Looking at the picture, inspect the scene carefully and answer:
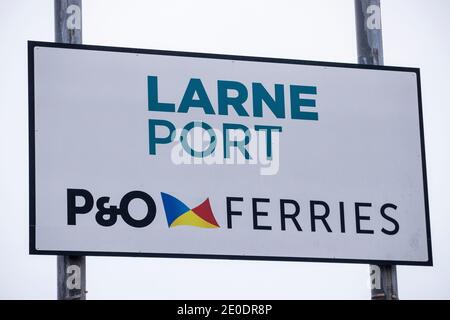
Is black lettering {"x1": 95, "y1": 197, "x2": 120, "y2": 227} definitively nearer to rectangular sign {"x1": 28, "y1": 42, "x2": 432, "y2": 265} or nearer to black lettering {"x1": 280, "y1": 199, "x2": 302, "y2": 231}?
rectangular sign {"x1": 28, "y1": 42, "x2": 432, "y2": 265}

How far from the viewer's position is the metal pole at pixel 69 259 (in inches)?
450

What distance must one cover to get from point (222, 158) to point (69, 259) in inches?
69.1

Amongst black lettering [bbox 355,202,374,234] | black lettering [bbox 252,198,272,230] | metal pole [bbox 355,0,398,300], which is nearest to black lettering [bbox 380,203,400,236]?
black lettering [bbox 355,202,374,234]

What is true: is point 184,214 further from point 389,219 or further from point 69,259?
point 389,219

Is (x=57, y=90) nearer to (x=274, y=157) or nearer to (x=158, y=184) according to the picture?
(x=158, y=184)

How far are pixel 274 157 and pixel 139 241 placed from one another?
151 cm

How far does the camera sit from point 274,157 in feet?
41.4

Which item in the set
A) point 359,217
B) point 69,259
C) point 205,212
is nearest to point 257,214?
point 205,212

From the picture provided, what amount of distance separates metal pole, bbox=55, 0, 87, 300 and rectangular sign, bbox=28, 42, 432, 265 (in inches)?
4.0

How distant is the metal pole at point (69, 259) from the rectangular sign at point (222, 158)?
10 centimetres

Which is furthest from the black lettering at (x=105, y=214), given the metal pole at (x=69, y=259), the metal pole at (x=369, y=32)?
the metal pole at (x=369, y=32)
